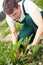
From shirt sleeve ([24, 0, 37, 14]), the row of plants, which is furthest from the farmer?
the row of plants

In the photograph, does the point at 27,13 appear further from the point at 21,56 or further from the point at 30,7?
the point at 21,56

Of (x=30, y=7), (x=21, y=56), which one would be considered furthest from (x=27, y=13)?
(x=21, y=56)

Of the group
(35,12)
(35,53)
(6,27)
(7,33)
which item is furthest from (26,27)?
(6,27)

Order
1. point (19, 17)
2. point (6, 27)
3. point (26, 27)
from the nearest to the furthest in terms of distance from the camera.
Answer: point (19, 17) → point (26, 27) → point (6, 27)

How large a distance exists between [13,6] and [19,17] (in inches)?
13.6

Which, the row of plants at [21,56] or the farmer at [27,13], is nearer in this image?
the row of plants at [21,56]

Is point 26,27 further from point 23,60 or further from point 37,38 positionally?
point 23,60

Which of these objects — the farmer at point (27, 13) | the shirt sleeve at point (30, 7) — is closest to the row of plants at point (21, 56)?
the farmer at point (27, 13)

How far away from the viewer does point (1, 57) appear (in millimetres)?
4070

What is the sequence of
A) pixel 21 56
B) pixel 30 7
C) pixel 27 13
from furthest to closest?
pixel 27 13, pixel 30 7, pixel 21 56

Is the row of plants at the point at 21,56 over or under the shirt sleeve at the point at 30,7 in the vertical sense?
under

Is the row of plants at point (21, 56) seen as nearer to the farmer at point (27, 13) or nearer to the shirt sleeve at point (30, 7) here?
the farmer at point (27, 13)

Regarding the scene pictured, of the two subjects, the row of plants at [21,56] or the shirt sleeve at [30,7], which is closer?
the row of plants at [21,56]

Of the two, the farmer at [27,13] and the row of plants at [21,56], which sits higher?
the farmer at [27,13]
